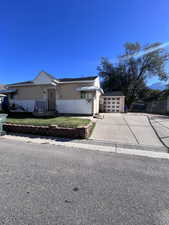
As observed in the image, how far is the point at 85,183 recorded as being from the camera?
2.68m

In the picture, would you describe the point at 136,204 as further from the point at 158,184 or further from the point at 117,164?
the point at 117,164

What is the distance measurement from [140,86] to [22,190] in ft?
96.0

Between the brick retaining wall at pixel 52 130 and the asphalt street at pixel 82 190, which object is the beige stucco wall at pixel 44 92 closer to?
the brick retaining wall at pixel 52 130

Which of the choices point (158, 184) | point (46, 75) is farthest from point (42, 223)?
point (46, 75)

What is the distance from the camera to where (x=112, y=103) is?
53.3ft

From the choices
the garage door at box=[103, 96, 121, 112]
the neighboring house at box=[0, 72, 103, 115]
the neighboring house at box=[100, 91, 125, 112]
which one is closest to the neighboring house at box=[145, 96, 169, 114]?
the neighboring house at box=[100, 91, 125, 112]

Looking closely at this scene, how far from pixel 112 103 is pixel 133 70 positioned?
1532cm

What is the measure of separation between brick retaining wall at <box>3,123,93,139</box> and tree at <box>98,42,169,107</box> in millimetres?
23287

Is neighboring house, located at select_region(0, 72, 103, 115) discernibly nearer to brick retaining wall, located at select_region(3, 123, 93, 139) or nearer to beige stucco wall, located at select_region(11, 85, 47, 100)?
beige stucco wall, located at select_region(11, 85, 47, 100)

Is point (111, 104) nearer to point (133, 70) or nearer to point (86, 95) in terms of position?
point (86, 95)

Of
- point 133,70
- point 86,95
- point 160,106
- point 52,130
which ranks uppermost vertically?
point 133,70

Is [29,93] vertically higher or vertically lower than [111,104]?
higher

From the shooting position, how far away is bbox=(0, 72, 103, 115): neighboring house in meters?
12.0

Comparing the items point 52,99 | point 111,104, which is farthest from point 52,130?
point 111,104
